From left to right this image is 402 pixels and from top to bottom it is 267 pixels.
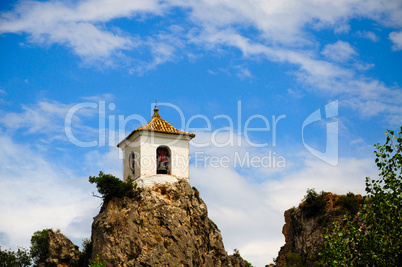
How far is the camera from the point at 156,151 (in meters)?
51.8

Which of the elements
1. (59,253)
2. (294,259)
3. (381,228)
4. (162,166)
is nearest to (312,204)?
(294,259)

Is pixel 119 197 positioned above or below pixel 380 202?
above

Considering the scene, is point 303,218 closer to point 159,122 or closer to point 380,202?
point 159,122

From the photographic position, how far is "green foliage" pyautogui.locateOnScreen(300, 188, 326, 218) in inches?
2133

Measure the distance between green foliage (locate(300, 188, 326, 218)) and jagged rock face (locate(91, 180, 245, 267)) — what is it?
857 cm

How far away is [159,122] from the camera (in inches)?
2108

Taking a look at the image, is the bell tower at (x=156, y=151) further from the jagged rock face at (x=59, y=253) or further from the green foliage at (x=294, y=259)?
the green foliage at (x=294, y=259)

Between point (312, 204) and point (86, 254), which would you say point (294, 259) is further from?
point (86, 254)

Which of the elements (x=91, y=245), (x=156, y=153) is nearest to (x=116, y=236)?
(x=91, y=245)

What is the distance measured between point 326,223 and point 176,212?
13.3 m

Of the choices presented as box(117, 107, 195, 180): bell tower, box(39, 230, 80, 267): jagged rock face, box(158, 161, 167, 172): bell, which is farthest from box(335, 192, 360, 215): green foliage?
box(39, 230, 80, 267): jagged rock face

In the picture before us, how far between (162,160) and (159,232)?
6.58 m

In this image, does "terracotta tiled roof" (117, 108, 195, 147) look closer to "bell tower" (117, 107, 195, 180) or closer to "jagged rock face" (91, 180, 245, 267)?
"bell tower" (117, 107, 195, 180)

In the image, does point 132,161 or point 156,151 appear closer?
point 156,151
